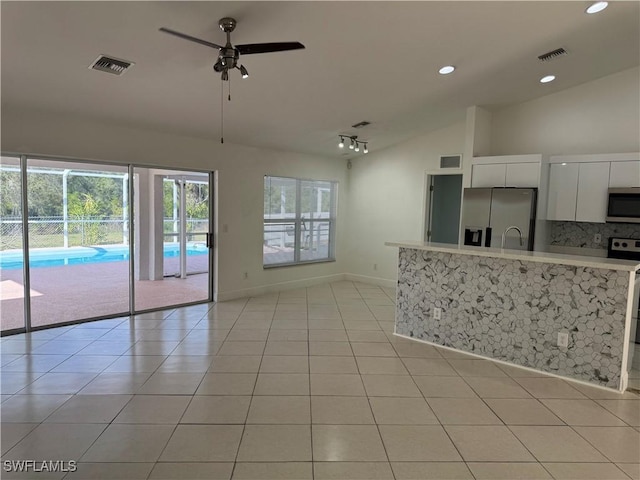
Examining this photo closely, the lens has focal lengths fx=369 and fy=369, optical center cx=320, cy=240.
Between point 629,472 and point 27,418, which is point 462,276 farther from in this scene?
point 27,418

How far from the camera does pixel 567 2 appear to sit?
2908 millimetres

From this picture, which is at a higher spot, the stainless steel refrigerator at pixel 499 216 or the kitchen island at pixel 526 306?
the stainless steel refrigerator at pixel 499 216

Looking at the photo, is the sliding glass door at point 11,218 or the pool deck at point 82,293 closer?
the sliding glass door at point 11,218

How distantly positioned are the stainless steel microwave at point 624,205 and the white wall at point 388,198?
228cm

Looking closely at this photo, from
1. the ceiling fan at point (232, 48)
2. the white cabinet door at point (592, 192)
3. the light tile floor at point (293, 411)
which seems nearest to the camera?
the light tile floor at point (293, 411)

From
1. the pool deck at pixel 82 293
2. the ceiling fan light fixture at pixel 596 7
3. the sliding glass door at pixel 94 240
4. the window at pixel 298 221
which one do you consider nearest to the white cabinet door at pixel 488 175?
the ceiling fan light fixture at pixel 596 7

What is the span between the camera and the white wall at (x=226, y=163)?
402cm

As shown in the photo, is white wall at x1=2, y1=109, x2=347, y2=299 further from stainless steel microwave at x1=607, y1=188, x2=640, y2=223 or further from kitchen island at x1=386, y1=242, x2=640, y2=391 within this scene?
stainless steel microwave at x1=607, y1=188, x2=640, y2=223

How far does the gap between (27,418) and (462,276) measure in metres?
3.82

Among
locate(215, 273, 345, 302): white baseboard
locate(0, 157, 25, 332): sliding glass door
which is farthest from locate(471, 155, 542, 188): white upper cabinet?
locate(0, 157, 25, 332): sliding glass door

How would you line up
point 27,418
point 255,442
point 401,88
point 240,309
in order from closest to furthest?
point 255,442, point 27,418, point 401,88, point 240,309

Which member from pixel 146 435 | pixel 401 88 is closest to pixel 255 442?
pixel 146 435

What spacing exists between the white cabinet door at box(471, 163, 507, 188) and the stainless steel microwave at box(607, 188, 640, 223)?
3.96ft

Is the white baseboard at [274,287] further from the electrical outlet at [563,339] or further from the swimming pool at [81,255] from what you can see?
the electrical outlet at [563,339]
